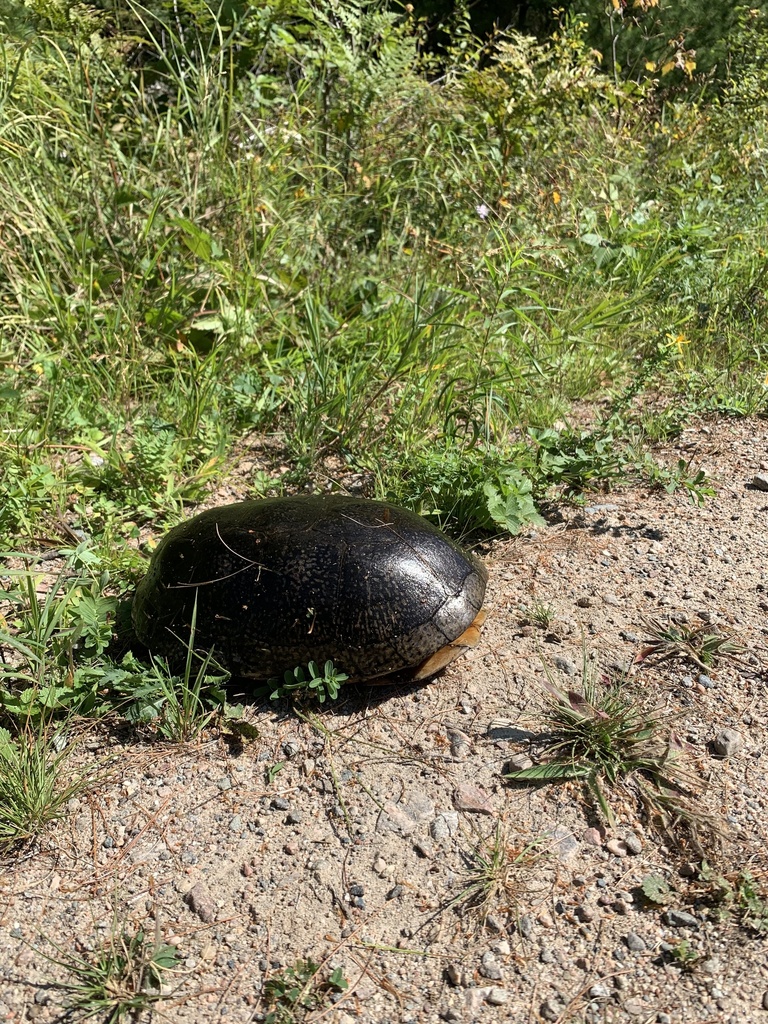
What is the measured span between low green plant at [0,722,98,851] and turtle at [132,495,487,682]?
483mm

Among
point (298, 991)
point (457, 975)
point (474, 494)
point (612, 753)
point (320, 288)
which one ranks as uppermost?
point (320, 288)

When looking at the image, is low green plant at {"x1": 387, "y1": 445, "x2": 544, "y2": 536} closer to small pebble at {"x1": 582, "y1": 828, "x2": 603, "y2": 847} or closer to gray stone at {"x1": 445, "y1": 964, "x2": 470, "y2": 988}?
small pebble at {"x1": 582, "y1": 828, "x2": 603, "y2": 847}

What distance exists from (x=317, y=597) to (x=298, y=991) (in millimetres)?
1092

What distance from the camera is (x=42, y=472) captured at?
3.44 metres

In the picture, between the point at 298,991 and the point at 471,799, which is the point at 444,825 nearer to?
the point at 471,799

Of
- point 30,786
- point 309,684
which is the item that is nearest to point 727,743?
point 309,684

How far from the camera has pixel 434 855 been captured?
2.19m

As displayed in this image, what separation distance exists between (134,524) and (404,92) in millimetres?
3092

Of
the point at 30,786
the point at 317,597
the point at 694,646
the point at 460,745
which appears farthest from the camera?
the point at 694,646

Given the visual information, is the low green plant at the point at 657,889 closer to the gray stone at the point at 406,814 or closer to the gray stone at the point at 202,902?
the gray stone at the point at 406,814

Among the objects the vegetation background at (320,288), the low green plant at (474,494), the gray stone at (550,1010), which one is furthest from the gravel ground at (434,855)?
the vegetation background at (320,288)

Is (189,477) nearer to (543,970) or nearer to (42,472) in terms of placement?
(42,472)

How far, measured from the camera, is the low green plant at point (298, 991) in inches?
73.2

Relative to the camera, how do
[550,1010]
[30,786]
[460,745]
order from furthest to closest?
[460,745], [30,786], [550,1010]
